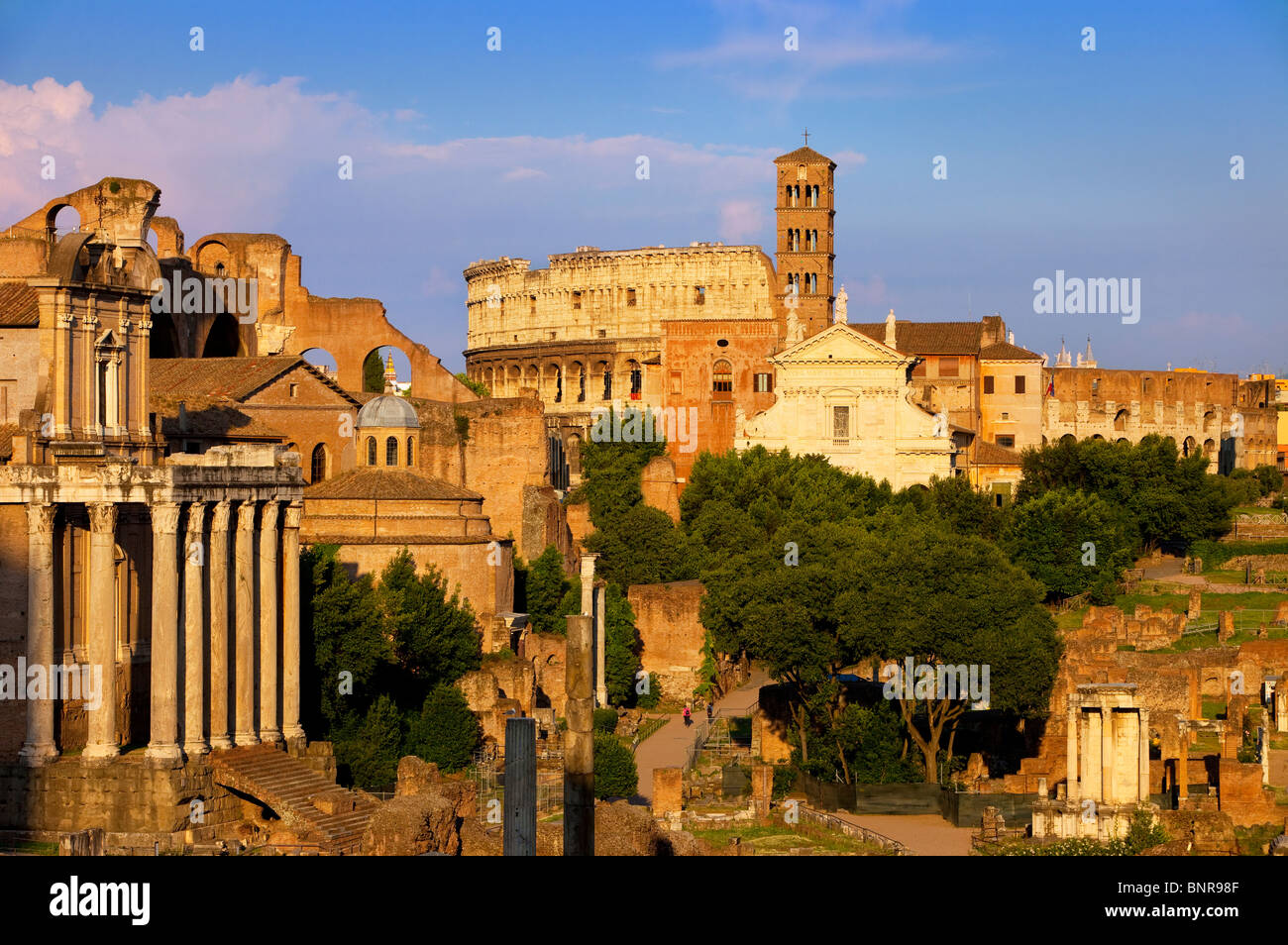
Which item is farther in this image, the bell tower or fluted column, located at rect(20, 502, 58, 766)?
the bell tower

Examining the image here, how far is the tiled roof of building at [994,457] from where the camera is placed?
7788 centimetres

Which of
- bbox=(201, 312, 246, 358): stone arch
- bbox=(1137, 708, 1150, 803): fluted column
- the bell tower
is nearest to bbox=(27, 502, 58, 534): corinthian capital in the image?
bbox=(1137, 708, 1150, 803): fluted column

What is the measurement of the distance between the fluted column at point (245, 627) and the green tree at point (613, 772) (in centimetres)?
672

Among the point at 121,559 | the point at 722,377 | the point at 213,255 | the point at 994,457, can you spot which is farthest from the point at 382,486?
the point at 994,457

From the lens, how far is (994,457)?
78.3 m

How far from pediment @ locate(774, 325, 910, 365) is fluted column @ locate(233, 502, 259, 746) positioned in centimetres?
4221

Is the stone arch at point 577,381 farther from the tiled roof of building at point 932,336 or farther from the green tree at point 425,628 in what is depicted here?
the green tree at point 425,628

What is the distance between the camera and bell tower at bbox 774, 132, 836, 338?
289 ft

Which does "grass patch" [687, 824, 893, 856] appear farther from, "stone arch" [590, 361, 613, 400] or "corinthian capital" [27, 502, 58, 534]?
"stone arch" [590, 361, 613, 400]

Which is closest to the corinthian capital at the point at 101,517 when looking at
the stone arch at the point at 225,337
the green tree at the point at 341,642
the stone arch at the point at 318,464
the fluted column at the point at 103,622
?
the fluted column at the point at 103,622

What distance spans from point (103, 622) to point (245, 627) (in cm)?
304

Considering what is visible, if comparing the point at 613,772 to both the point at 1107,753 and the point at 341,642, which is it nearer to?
the point at 341,642
